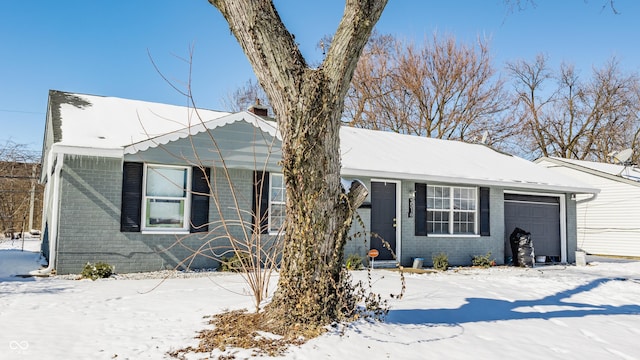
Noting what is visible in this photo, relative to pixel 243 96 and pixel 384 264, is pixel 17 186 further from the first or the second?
pixel 243 96

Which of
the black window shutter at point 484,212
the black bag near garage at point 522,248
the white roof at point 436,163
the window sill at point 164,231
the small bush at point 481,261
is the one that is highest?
the white roof at point 436,163

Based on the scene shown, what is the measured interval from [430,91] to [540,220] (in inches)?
479

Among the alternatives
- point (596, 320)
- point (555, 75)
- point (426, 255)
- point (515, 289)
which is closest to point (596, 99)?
point (555, 75)

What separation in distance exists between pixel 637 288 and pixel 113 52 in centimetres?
1491

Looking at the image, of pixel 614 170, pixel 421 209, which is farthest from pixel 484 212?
pixel 614 170

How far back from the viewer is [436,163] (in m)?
13.0

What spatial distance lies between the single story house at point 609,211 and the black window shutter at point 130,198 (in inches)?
584

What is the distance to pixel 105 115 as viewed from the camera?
1063cm

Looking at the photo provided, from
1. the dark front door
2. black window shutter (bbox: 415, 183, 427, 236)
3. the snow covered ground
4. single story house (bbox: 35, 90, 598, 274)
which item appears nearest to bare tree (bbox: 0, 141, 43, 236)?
single story house (bbox: 35, 90, 598, 274)

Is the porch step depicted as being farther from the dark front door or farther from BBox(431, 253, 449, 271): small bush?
BBox(431, 253, 449, 271): small bush

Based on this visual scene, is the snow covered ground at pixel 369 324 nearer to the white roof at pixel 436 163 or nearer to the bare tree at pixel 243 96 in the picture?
the white roof at pixel 436 163

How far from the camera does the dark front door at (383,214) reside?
11.5m

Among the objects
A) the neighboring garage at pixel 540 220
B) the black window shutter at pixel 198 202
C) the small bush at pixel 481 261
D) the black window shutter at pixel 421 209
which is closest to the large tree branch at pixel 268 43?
the black window shutter at pixel 198 202

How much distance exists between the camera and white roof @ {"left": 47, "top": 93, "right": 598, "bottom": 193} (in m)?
9.02
